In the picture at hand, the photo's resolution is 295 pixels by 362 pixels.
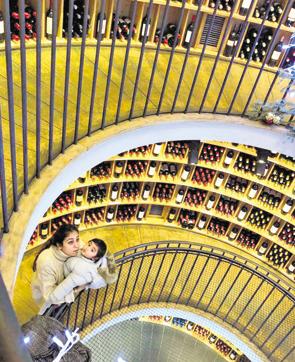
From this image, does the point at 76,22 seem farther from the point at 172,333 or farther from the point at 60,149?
the point at 172,333

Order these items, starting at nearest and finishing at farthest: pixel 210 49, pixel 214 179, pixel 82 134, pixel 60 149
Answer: pixel 60 149 → pixel 82 134 → pixel 210 49 → pixel 214 179

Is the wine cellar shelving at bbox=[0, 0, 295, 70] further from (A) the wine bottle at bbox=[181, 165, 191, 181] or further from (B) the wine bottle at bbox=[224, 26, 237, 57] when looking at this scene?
(A) the wine bottle at bbox=[181, 165, 191, 181]

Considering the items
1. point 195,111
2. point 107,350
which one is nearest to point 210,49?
point 195,111

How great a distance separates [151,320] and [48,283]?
15.6 feet

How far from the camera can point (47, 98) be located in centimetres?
299

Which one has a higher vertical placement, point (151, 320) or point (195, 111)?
point (195, 111)

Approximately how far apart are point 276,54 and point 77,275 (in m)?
3.67

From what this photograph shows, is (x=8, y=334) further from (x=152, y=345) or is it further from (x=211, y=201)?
(x=152, y=345)

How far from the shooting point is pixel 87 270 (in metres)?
2.68

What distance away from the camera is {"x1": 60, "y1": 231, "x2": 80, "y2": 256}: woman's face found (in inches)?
109

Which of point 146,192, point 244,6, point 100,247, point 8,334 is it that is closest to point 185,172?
point 146,192

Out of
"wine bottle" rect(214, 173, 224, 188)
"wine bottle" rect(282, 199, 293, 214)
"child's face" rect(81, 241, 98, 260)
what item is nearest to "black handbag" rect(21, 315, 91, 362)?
"child's face" rect(81, 241, 98, 260)

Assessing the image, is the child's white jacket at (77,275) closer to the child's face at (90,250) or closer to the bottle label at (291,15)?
the child's face at (90,250)

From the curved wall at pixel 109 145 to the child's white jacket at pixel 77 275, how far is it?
428mm
